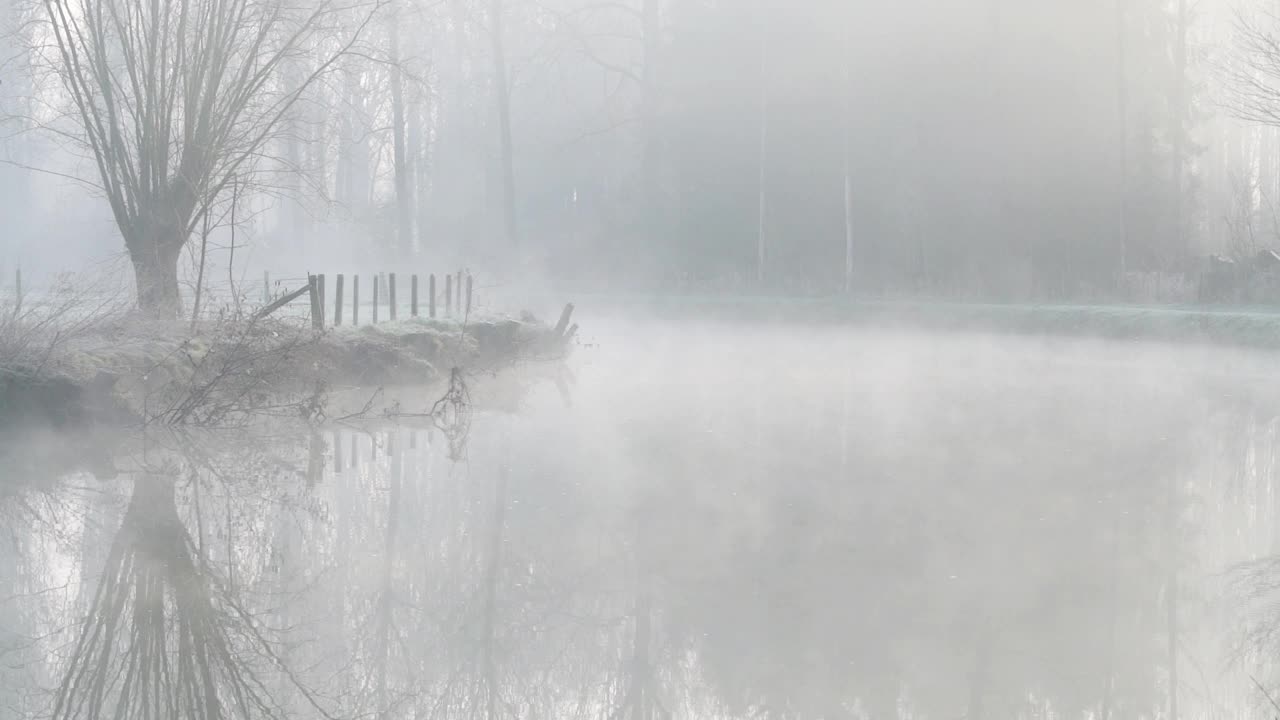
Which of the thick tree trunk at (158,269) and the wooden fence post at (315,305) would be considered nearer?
the thick tree trunk at (158,269)

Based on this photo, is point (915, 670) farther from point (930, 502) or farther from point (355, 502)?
point (355, 502)

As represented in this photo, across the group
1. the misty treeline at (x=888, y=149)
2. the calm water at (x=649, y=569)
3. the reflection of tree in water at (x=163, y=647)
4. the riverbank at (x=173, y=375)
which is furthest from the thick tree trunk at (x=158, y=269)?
the misty treeline at (x=888, y=149)

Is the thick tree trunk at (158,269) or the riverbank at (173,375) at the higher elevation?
the thick tree trunk at (158,269)

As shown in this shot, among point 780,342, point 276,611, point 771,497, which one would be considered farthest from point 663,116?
point 276,611

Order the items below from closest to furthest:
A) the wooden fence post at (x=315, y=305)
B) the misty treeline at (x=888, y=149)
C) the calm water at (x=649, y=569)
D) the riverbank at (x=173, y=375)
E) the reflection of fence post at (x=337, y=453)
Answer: the calm water at (x=649, y=569)
the reflection of fence post at (x=337, y=453)
the riverbank at (x=173, y=375)
the wooden fence post at (x=315, y=305)
the misty treeline at (x=888, y=149)

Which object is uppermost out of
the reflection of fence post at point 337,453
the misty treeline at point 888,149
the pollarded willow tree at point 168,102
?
the misty treeline at point 888,149

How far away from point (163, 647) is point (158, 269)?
43.9ft

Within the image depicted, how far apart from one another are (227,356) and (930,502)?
27.8ft

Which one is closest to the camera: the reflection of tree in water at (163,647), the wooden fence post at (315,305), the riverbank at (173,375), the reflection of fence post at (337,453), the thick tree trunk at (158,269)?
the reflection of tree in water at (163,647)

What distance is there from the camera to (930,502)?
1138cm

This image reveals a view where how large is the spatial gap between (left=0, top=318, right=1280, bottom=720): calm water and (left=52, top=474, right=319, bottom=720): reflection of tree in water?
0.03 meters

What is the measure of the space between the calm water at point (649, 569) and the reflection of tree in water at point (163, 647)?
0.03m

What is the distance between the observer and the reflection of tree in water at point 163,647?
633 centimetres

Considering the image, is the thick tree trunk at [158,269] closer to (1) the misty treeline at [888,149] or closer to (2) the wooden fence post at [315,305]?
(2) the wooden fence post at [315,305]
